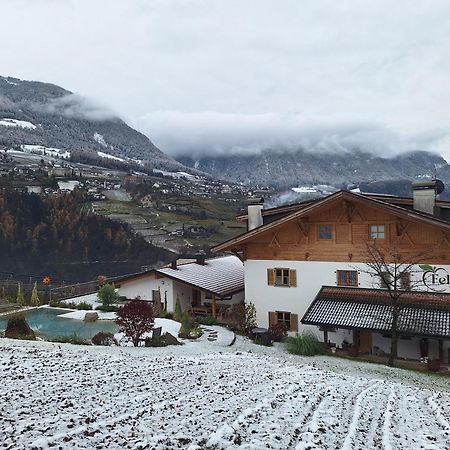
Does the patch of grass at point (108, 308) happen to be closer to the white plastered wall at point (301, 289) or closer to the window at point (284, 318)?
the white plastered wall at point (301, 289)

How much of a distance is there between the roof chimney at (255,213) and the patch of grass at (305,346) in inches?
284

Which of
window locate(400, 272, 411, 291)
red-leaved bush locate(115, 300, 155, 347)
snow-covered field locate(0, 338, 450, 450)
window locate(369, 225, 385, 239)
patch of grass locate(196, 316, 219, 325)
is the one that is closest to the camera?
snow-covered field locate(0, 338, 450, 450)

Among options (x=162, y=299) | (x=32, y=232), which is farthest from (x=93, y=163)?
(x=162, y=299)

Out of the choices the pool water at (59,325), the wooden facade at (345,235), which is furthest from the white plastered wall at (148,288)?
the wooden facade at (345,235)

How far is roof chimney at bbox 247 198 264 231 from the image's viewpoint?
935 inches

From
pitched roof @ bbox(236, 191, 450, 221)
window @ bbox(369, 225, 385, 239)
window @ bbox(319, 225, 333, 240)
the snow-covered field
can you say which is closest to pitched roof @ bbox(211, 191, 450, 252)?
pitched roof @ bbox(236, 191, 450, 221)

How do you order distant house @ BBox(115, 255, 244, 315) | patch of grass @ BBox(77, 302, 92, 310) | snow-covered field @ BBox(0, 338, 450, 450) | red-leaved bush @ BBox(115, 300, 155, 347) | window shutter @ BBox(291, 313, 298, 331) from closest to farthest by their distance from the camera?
1. snow-covered field @ BBox(0, 338, 450, 450)
2. red-leaved bush @ BBox(115, 300, 155, 347)
3. window shutter @ BBox(291, 313, 298, 331)
4. distant house @ BBox(115, 255, 244, 315)
5. patch of grass @ BBox(77, 302, 92, 310)

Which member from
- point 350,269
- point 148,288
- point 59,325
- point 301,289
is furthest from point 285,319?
point 59,325

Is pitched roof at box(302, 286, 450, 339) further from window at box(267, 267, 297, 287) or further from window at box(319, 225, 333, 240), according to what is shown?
window at box(319, 225, 333, 240)

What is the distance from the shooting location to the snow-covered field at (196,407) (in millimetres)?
5895

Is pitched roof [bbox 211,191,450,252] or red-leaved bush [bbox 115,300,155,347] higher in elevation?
pitched roof [bbox 211,191,450,252]

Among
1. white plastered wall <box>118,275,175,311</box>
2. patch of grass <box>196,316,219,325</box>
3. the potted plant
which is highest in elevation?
white plastered wall <box>118,275,175,311</box>

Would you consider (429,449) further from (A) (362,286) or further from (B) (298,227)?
(B) (298,227)

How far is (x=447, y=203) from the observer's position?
19.5 meters
